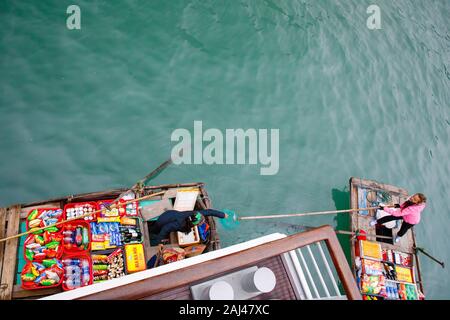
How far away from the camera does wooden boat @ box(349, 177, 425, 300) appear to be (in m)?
8.98

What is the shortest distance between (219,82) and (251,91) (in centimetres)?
108

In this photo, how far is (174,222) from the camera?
7.38m

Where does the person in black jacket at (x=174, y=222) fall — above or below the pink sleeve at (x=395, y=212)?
below

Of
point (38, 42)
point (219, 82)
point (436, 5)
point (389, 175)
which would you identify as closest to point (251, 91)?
point (219, 82)

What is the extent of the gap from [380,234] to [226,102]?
235 inches

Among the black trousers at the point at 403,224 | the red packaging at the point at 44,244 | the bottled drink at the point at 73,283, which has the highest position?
the black trousers at the point at 403,224

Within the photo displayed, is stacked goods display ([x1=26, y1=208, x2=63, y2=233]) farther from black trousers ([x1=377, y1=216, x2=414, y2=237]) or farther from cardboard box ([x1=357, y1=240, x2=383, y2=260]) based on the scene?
black trousers ([x1=377, y1=216, x2=414, y2=237])

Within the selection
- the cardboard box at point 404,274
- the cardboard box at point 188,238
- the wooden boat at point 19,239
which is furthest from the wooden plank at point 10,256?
the cardboard box at point 404,274

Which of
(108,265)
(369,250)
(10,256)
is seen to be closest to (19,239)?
(10,256)

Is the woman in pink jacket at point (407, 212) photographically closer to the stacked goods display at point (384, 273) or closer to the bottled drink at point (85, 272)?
the stacked goods display at point (384, 273)

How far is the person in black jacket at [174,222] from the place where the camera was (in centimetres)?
735

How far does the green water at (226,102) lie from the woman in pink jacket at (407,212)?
62.0 inches

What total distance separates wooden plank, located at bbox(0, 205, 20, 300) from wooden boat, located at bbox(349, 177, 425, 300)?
24.9 feet

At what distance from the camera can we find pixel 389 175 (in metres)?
→ 11.5
